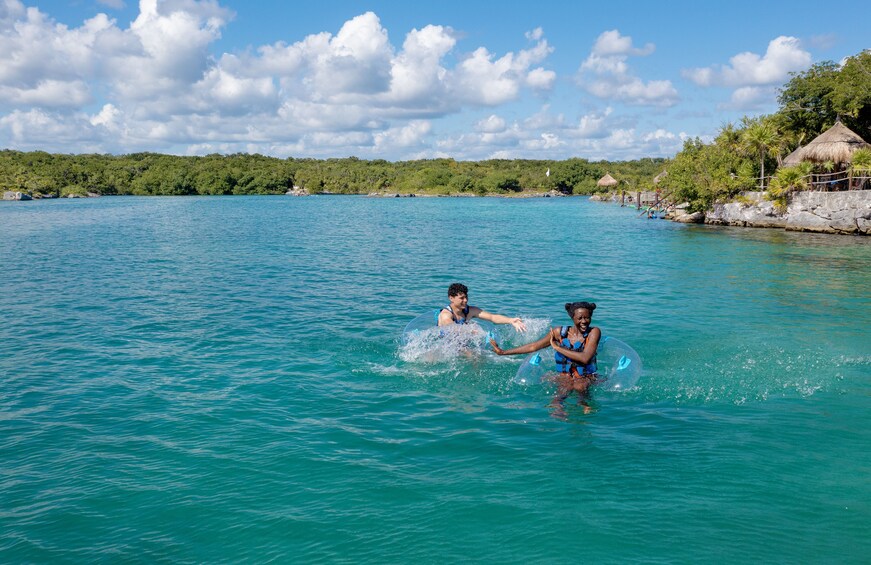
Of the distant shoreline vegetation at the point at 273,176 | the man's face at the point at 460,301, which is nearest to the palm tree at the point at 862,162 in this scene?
the man's face at the point at 460,301

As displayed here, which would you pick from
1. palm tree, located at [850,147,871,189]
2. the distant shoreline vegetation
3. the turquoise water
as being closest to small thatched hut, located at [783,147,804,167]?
palm tree, located at [850,147,871,189]

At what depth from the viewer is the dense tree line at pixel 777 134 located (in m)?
45.5

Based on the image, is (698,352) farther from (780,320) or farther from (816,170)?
(816,170)

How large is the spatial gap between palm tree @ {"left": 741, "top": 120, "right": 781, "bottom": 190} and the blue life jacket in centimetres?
4226

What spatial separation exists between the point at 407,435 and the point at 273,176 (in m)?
159

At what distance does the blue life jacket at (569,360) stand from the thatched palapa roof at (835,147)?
38.6 meters

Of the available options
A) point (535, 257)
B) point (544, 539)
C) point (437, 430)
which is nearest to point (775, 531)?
point (544, 539)

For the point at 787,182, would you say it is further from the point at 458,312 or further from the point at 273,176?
the point at 273,176

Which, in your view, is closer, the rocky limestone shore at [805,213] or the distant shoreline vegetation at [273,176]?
the rocky limestone shore at [805,213]

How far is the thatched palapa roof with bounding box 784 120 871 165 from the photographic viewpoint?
40594 millimetres

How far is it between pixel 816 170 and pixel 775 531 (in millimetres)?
45152

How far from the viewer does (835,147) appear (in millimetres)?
40750

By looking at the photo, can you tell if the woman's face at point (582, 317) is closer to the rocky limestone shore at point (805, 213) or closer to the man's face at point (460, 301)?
the man's face at point (460, 301)

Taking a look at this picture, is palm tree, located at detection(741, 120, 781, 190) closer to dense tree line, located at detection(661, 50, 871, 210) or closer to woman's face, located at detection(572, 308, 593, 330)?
dense tree line, located at detection(661, 50, 871, 210)
